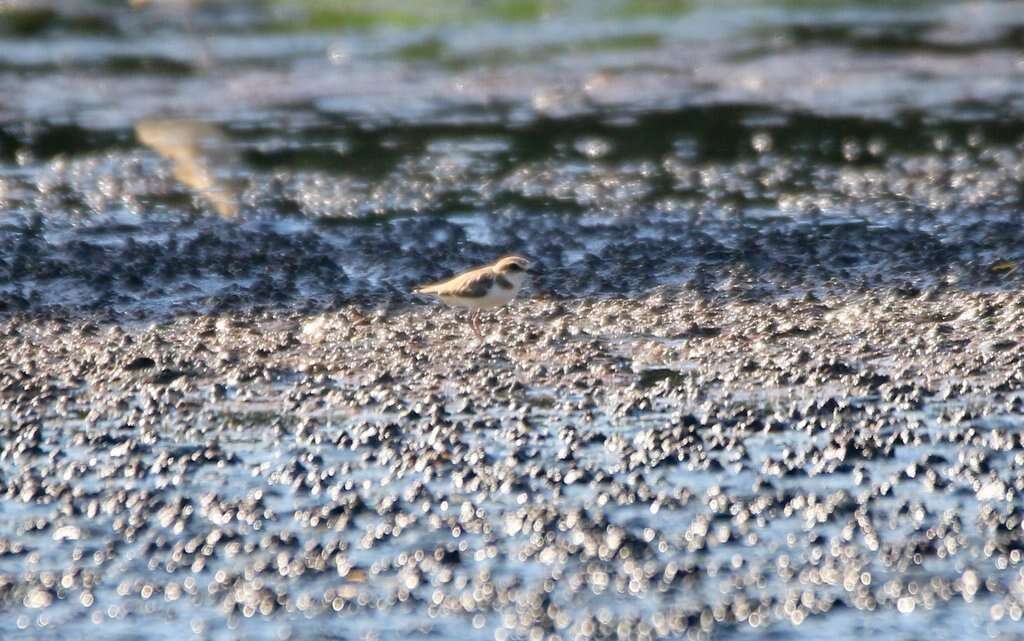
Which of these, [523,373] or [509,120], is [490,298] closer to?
[523,373]

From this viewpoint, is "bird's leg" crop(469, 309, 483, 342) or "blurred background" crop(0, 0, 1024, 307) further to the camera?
"blurred background" crop(0, 0, 1024, 307)

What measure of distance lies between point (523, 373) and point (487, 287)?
39.7 inches

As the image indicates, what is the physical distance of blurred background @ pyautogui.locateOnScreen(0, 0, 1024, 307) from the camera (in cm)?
1834

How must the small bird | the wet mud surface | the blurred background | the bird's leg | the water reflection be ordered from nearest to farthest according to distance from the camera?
the wet mud surface
the small bird
the bird's leg
the blurred background
the water reflection

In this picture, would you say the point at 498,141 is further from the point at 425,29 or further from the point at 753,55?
the point at 425,29

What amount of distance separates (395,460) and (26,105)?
1872 cm

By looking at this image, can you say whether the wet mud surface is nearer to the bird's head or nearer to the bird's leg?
the bird's leg

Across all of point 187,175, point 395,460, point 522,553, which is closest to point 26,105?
point 187,175

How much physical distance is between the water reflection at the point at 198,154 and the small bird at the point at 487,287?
5.83 metres

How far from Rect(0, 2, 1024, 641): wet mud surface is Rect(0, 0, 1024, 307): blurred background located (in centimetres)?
11

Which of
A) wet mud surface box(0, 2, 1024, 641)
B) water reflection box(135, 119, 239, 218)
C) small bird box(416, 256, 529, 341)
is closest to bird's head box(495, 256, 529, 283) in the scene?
small bird box(416, 256, 529, 341)

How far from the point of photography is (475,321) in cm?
1389

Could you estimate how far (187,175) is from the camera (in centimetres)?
2100

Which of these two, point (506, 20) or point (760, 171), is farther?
point (506, 20)
